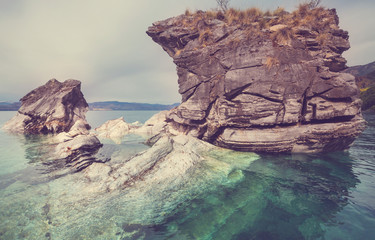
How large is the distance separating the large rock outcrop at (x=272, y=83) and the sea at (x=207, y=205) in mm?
3776

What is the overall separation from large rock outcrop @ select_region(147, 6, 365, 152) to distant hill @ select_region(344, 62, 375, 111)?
235 ft

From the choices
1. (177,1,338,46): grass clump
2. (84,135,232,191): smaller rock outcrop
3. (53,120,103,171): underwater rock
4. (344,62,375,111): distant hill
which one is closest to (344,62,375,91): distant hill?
(344,62,375,111): distant hill

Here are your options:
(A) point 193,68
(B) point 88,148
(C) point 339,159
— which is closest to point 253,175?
(C) point 339,159

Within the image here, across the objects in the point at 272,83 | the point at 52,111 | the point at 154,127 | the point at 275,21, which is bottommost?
the point at 154,127

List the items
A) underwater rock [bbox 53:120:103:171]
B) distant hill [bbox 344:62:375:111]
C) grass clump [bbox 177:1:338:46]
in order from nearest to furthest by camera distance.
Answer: underwater rock [bbox 53:120:103:171] < grass clump [bbox 177:1:338:46] < distant hill [bbox 344:62:375:111]

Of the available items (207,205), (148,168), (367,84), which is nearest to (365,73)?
(367,84)

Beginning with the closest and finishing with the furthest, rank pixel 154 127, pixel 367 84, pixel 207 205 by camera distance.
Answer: pixel 207 205 < pixel 154 127 < pixel 367 84

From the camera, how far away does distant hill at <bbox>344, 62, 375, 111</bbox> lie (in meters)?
65.5

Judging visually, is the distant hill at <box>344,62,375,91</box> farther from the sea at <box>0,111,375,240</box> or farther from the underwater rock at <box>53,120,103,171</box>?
the underwater rock at <box>53,120,103,171</box>

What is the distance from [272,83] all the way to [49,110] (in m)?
46.8

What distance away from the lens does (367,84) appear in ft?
336

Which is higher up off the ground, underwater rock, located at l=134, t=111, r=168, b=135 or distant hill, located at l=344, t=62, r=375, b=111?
distant hill, located at l=344, t=62, r=375, b=111

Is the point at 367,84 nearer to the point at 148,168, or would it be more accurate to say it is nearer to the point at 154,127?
the point at 154,127

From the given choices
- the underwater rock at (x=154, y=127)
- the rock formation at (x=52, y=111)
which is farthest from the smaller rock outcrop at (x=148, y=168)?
the rock formation at (x=52, y=111)
